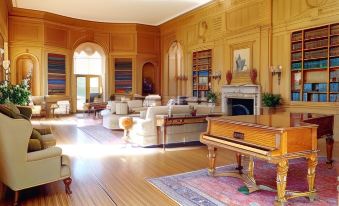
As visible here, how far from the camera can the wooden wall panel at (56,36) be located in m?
12.4

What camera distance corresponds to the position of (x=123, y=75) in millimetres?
14398

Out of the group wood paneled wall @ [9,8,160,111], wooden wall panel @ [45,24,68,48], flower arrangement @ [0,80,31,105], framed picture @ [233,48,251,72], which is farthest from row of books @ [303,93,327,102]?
wooden wall panel @ [45,24,68,48]

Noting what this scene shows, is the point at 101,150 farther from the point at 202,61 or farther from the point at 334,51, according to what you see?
the point at 202,61

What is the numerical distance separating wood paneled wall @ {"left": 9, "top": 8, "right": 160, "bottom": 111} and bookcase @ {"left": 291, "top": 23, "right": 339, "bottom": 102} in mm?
8217

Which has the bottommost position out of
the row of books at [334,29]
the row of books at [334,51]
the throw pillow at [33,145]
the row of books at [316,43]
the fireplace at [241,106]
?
the throw pillow at [33,145]

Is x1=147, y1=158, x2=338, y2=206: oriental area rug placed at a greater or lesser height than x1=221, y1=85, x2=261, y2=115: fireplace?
lesser

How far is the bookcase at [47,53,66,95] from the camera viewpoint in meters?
12.5

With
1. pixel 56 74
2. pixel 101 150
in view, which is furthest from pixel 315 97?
pixel 56 74

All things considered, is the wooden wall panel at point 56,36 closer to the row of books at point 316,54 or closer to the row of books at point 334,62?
the row of books at point 316,54

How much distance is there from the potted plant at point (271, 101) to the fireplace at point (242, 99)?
0.46 m

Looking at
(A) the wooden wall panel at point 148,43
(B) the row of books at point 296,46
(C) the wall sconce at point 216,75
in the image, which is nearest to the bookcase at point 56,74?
(A) the wooden wall panel at point 148,43

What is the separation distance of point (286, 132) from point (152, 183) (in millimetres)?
1923

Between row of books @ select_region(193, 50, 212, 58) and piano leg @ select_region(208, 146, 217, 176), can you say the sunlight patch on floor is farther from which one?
row of books @ select_region(193, 50, 212, 58)

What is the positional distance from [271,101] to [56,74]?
9.21 m
